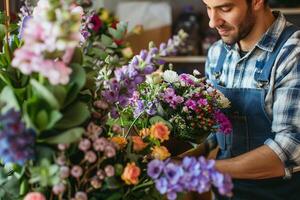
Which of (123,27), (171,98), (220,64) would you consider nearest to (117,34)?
(123,27)

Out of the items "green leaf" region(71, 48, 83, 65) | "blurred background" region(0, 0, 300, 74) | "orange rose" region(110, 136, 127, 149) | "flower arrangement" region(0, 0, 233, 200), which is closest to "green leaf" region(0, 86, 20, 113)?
"flower arrangement" region(0, 0, 233, 200)

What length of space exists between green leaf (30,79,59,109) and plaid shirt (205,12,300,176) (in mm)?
750

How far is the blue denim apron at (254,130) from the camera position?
142cm

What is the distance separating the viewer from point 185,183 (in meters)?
0.69

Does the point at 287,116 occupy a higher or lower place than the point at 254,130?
higher

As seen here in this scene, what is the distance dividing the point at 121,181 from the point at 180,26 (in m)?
2.72

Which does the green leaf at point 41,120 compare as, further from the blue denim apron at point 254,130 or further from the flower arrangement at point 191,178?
the blue denim apron at point 254,130

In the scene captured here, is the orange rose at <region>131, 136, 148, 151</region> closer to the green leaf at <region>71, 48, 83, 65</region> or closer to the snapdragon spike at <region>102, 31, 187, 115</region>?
the snapdragon spike at <region>102, 31, 187, 115</region>

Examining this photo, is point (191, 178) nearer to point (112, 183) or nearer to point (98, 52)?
point (112, 183)

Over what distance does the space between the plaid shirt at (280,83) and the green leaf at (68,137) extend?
72 cm

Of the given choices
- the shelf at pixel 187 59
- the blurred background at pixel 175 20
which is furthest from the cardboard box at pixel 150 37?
the shelf at pixel 187 59

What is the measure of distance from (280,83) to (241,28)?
225 mm

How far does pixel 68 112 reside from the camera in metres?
0.74

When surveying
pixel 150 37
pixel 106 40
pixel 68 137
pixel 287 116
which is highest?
pixel 106 40
